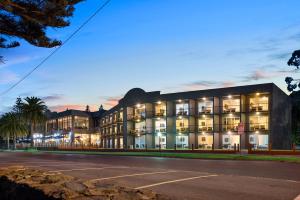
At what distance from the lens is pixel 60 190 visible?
677 cm

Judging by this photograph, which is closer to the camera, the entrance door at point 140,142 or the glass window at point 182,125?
the glass window at point 182,125

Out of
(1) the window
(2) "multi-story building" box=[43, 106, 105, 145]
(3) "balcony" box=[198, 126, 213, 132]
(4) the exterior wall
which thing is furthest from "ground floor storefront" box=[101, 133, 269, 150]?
(2) "multi-story building" box=[43, 106, 105, 145]

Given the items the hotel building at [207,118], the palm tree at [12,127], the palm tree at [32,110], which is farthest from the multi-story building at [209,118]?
the palm tree at [12,127]

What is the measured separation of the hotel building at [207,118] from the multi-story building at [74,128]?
29.2 metres

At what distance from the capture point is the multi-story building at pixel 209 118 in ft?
151

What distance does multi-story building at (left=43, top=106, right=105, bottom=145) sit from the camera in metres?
93.6

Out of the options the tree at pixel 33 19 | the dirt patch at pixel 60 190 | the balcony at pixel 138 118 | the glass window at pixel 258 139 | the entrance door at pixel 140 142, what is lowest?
the entrance door at pixel 140 142

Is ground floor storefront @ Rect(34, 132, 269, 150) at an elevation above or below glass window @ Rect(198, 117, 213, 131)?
below

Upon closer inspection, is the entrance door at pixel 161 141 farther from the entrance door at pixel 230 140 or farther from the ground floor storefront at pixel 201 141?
the entrance door at pixel 230 140

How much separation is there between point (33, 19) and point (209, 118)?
1557 inches

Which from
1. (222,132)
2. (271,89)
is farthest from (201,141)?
(271,89)

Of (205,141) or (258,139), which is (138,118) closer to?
(205,141)

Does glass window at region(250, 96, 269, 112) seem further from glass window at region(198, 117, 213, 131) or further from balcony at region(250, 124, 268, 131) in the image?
glass window at region(198, 117, 213, 131)

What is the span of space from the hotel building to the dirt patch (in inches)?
1374
